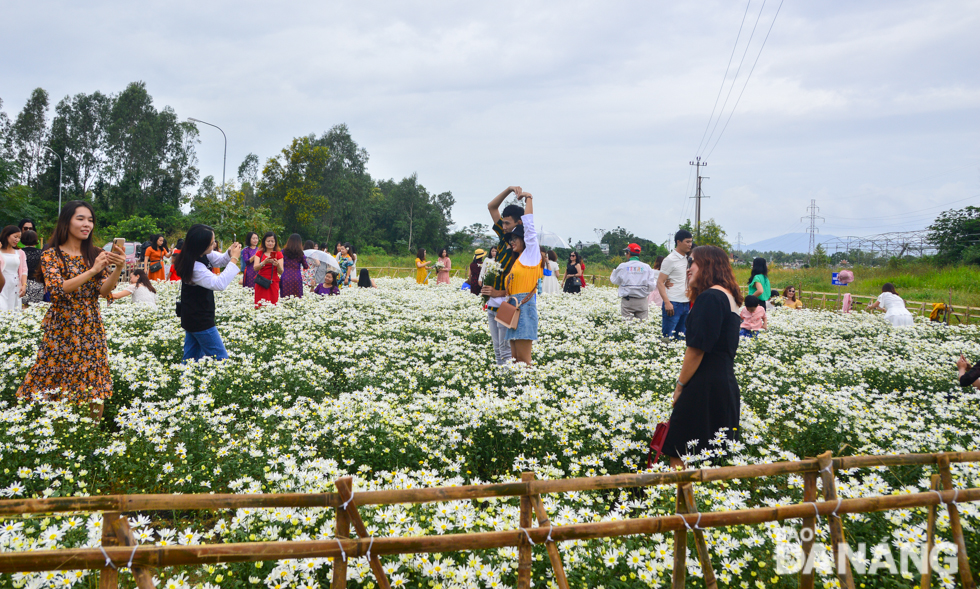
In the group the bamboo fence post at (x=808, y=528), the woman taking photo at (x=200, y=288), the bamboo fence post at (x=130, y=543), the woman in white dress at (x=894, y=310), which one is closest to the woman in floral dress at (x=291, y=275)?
the woman taking photo at (x=200, y=288)

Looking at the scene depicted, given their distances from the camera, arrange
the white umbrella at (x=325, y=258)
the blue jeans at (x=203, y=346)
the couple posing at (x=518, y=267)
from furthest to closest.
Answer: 1. the white umbrella at (x=325, y=258)
2. the couple posing at (x=518, y=267)
3. the blue jeans at (x=203, y=346)

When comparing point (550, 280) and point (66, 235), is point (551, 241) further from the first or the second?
point (66, 235)

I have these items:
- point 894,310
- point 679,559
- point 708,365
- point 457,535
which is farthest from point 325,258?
point 894,310

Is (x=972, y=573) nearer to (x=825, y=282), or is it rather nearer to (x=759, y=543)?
(x=759, y=543)

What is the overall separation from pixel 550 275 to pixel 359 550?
1464 centimetres

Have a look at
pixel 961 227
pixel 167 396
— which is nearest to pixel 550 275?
pixel 167 396

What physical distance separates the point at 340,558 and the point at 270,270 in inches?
356

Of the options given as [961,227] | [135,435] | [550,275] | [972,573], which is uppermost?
[961,227]

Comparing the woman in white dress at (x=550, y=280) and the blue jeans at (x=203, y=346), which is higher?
the woman in white dress at (x=550, y=280)

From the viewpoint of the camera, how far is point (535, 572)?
2.68 m

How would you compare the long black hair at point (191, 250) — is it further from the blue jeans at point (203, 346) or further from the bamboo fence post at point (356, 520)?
the bamboo fence post at point (356, 520)

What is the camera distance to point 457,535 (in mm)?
2215

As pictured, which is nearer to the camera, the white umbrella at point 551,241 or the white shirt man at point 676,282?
the white shirt man at point 676,282

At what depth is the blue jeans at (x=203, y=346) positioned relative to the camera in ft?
19.9
